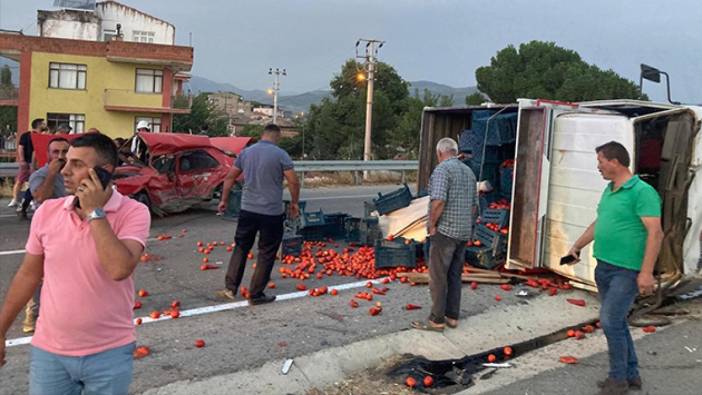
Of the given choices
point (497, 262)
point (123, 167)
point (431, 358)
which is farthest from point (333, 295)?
point (123, 167)

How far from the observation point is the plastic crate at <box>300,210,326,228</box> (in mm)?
10289

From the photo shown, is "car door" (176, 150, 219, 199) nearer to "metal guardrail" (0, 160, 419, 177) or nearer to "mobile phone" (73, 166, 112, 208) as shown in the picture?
"metal guardrail" (0, 160, 419, 177)

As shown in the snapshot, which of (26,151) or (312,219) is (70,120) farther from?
(312,219)

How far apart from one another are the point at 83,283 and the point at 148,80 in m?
41.8

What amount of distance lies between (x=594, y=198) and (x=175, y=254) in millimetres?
6047

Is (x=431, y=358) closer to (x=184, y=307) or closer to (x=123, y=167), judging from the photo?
(x=184, y=307)

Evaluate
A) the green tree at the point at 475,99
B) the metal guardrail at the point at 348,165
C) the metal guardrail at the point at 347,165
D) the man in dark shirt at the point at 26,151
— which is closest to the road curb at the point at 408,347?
the man in dark shirt at the point at 26,151

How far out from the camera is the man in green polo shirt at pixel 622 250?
4676mm

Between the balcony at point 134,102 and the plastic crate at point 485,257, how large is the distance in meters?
36.3

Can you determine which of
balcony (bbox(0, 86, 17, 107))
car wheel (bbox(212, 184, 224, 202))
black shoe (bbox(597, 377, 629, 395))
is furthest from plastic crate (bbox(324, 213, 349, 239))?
balcony (bbox(0, 86, 17, 107))

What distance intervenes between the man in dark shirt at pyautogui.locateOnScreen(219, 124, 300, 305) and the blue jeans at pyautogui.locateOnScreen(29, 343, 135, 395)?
3.95 metres

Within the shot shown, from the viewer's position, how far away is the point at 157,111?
136 ft

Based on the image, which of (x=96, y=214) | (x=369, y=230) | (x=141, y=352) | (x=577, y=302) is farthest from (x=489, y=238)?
(x=96, y=214)

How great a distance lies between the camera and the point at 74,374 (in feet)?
9.41
